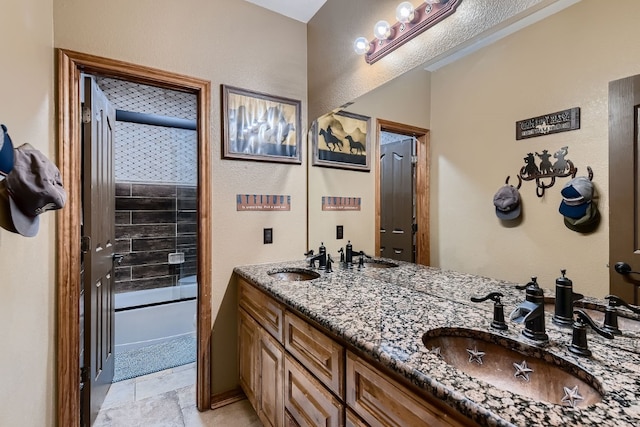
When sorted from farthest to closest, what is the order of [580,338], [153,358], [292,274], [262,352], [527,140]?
[153,358] < [292,274] < [262,352] < [527,140] < [580,338]

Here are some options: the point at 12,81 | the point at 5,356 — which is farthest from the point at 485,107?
the point at 5,356

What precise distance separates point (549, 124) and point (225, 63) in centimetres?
191

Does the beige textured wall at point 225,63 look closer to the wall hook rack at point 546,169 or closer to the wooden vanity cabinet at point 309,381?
the wooden vanity cabinet at point 309,381

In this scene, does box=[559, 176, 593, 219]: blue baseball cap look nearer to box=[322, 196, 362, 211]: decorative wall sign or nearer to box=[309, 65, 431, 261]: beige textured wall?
box=[309, 65, 431, 261]: beige textured wall

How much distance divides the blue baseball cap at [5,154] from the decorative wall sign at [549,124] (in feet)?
5.34

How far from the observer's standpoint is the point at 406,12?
4.85 feet

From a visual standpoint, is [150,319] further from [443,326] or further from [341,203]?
[443,326]

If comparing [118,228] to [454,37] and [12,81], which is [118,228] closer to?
[12,81]

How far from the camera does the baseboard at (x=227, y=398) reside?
78.2 inches

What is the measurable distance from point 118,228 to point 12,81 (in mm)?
2721

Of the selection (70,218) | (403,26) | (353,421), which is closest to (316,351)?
(353,421)

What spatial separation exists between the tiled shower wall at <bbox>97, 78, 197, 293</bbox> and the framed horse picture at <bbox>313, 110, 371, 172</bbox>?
5.90ft

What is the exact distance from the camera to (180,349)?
2.82 m

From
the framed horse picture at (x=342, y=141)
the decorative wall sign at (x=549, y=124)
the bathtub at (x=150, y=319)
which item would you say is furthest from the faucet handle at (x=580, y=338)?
the bathtub at (x=150, y=319)
